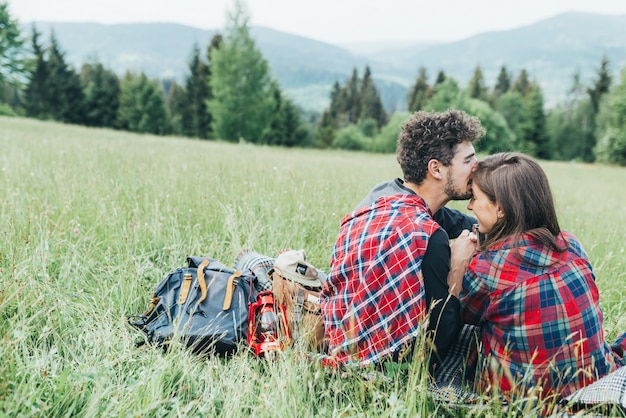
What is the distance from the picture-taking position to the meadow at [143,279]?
215 centimetres

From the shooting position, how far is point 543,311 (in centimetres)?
236

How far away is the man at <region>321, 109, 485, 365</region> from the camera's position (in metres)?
2.50

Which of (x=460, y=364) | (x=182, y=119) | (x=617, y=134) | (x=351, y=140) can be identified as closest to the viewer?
(x=460, y=364)

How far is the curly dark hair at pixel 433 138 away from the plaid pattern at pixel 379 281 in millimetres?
246

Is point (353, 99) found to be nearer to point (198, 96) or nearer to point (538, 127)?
point (538, 127)

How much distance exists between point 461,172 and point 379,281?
928 mm

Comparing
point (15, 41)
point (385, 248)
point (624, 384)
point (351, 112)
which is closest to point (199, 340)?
point (385, 248)

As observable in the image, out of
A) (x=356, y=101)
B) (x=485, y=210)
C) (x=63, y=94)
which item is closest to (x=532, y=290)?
(x=485, y=210)

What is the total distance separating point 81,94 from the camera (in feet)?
146

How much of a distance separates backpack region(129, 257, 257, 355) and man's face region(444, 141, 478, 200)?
1.51 meters

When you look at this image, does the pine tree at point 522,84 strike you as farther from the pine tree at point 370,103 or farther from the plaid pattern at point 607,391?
the plaid pattern at point 607,391

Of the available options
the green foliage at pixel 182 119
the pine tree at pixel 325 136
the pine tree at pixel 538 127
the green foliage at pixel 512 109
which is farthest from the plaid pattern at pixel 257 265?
the green foliage at pixel 512 109

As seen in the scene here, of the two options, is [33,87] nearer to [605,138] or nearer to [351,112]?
[351,112]

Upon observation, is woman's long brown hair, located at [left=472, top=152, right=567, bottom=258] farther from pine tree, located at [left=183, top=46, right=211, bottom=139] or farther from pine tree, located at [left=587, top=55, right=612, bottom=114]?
pine tree, located at [left=587, top=55, right=612, bottom=114]
